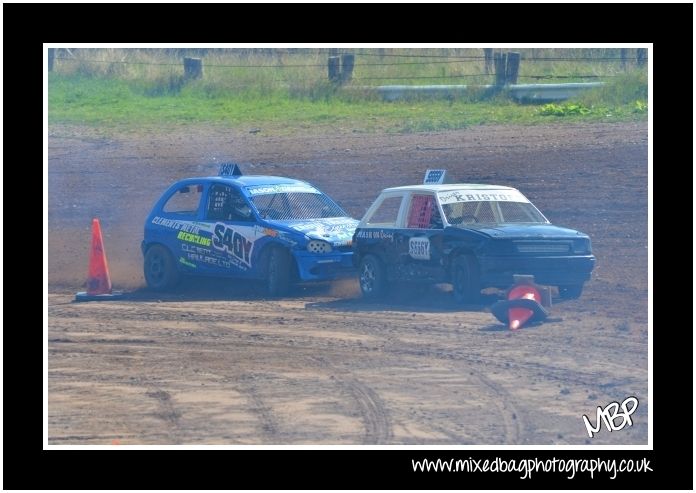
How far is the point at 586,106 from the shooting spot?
24.5 metres

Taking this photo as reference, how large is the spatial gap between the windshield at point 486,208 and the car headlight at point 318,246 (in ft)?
5.42

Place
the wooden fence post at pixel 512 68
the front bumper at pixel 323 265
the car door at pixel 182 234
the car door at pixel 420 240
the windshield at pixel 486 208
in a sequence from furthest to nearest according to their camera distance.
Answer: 1. the wooden fence post at pixel 512 68
2. the car door at pixel 182 234
3. the front bumper at pixel 323 265
4. the windshield at pixel 486 208
5. the car door at pixel 420 240

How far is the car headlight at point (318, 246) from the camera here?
15125 mm

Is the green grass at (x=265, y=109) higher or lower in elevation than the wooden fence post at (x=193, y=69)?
lower

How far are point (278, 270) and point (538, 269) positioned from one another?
3.43 meters

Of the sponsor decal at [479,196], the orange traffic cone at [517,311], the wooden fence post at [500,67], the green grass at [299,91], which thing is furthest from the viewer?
the wooden fence post at [500,67]

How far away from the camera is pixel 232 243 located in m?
15.7

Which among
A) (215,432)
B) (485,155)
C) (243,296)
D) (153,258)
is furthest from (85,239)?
(215,432)

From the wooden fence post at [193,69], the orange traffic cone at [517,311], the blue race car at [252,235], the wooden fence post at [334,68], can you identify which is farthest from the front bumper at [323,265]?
the wooden fence post at [193,69]

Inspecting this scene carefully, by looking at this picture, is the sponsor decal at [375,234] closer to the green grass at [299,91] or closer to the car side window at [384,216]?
the car side window at [384,216]

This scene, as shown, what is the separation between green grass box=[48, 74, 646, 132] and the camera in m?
24.3

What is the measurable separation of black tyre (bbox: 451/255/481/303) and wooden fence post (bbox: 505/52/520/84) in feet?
41.6

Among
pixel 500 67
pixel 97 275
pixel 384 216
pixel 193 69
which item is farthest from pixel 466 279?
pixel 193 69

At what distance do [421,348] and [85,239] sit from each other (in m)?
10.1
